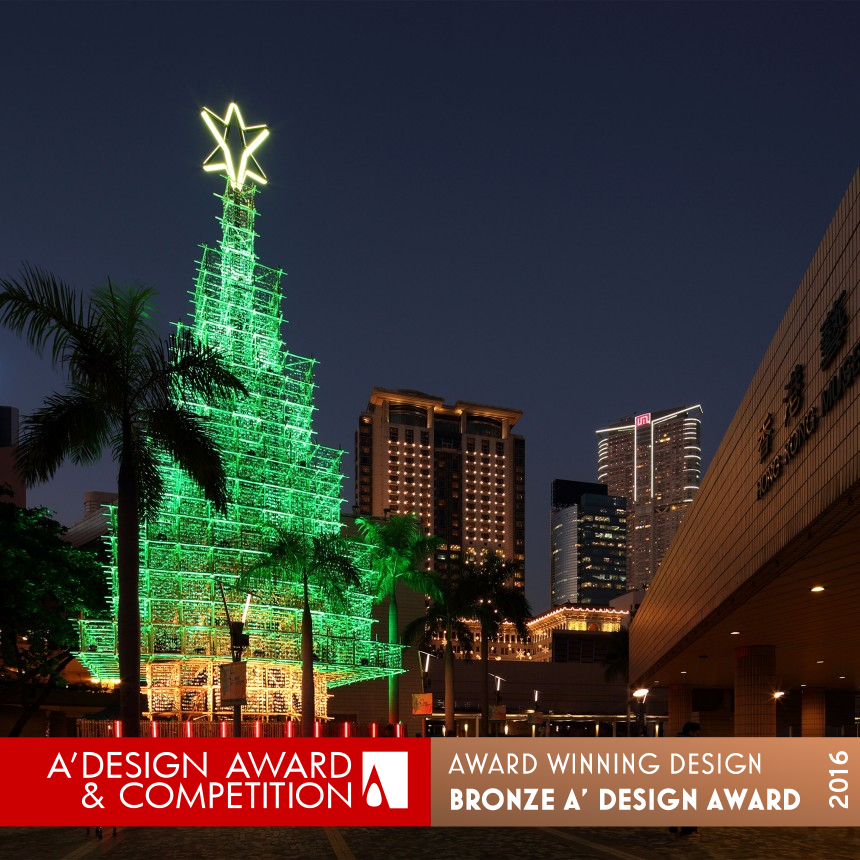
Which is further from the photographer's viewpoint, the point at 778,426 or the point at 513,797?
the point at 778,426

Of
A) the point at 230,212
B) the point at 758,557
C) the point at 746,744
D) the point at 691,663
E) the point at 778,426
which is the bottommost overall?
the point at 691,663

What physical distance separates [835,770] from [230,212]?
161ft

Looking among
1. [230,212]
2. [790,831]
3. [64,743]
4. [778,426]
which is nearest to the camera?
[64,743]

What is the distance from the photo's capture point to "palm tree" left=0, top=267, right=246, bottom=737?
2141 cm

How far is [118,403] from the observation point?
22.1 meters

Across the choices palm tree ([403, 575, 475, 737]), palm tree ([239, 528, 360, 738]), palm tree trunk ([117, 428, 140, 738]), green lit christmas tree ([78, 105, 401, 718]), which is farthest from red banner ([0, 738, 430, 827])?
palm tree ([403, 575, 475, 737])

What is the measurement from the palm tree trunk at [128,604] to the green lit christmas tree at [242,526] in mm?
24158

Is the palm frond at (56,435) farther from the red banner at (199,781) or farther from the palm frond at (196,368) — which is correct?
the red banner at (199,781)

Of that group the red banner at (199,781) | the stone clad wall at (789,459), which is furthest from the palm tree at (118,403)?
the stone clad wall at (789,459)

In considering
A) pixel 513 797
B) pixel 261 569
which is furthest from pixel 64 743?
pixel 261 569

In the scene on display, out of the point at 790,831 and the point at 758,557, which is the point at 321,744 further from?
the point at 758,557

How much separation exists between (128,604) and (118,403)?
3925mm

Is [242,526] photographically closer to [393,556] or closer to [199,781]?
[393,556]

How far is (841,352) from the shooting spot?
57.4ft
